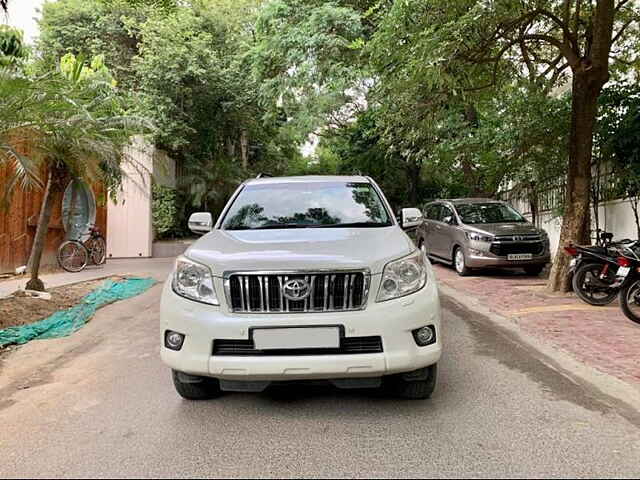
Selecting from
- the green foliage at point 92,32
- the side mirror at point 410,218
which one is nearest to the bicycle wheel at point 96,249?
the green foliage at point 92,32

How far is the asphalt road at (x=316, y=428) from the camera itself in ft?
9.74

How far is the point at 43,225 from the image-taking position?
8711mm

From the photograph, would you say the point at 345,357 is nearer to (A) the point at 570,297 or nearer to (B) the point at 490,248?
A: (A) the point at 570,297

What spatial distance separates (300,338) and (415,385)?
1038 millimetres

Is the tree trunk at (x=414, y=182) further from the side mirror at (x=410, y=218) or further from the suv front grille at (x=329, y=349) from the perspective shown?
the suv front grille at (x=329, y=349)

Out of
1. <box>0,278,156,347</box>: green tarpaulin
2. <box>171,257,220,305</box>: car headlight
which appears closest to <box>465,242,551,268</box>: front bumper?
<box>0,278,156,347</box>: green tarpaulin

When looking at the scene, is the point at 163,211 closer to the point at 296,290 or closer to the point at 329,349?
the point at 296,290

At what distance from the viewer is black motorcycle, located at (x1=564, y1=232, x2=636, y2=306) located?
7.33 metres

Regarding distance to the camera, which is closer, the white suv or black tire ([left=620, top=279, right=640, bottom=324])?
the white suv

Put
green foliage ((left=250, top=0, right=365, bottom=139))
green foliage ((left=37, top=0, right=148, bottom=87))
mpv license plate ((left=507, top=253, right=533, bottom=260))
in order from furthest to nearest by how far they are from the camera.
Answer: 1. green foliage ((left=37, top=0, right=148, bottom=87))
2. green foliage ((left=250, top=0, right=365, bottom=139))
3. mpv license plate ((left=507, top=253, right=533, bottom=260))

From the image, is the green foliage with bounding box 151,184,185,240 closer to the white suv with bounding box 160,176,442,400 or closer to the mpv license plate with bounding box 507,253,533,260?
the mpv license plate with bounding box 507,253,533,260

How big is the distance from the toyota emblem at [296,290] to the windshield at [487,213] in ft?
30.0

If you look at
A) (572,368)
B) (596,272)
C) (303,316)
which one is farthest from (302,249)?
(596,272)

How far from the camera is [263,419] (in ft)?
12.0
